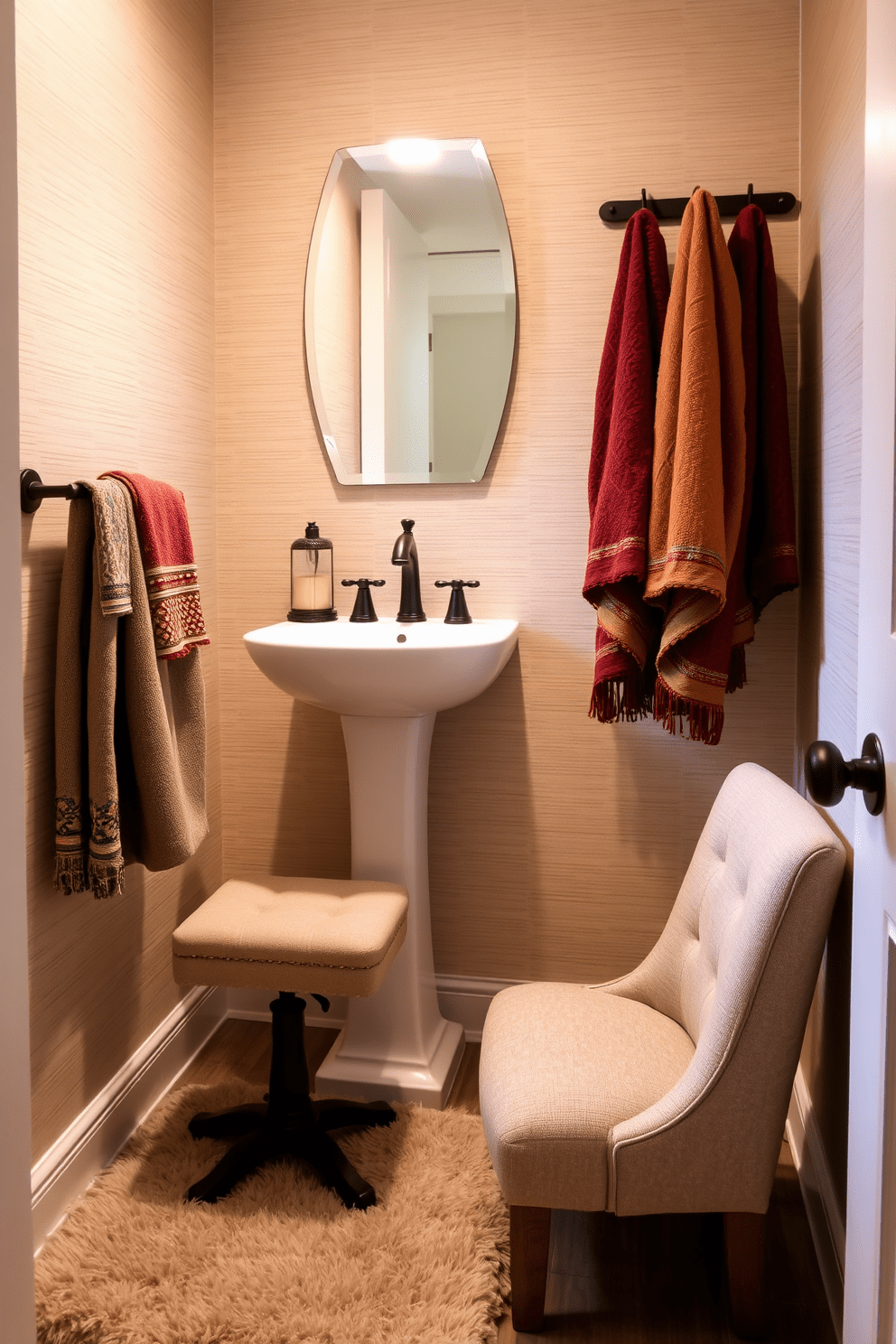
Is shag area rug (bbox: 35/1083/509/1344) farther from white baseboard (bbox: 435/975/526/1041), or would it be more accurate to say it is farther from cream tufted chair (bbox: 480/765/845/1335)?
white baseboard (bbox: 435/975/526/1041)

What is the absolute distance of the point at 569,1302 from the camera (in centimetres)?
142

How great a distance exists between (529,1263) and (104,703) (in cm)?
101

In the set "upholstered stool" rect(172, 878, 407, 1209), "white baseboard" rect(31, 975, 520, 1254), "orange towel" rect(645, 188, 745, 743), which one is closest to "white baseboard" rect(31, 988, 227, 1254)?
"white baseboard" rect(31, 975, 520, 1254)

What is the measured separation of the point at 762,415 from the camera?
1796mm

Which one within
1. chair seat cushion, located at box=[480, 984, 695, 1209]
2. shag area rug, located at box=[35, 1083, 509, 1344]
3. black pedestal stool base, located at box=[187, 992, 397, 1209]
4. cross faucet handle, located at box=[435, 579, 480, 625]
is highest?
cross faucet handle, located at box=[435, 579, 480, 625]

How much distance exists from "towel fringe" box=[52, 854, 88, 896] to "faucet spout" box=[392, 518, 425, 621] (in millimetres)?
825

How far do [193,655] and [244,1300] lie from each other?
1019mm

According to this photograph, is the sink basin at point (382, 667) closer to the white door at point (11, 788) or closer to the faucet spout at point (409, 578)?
the faucet spout at point (409, 578)

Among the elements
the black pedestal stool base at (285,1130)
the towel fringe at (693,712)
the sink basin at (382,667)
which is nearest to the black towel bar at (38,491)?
the sink basin at (382,667)

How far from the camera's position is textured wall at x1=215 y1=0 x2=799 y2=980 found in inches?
77.8

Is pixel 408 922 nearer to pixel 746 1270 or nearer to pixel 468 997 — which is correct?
pixel 468 997

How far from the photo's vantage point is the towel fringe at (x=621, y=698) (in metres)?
1.83

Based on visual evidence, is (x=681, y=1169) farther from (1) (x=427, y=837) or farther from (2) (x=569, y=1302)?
(1) (x=427, y=837)

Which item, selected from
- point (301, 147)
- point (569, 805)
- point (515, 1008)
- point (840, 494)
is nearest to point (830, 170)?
point (840, 494)
